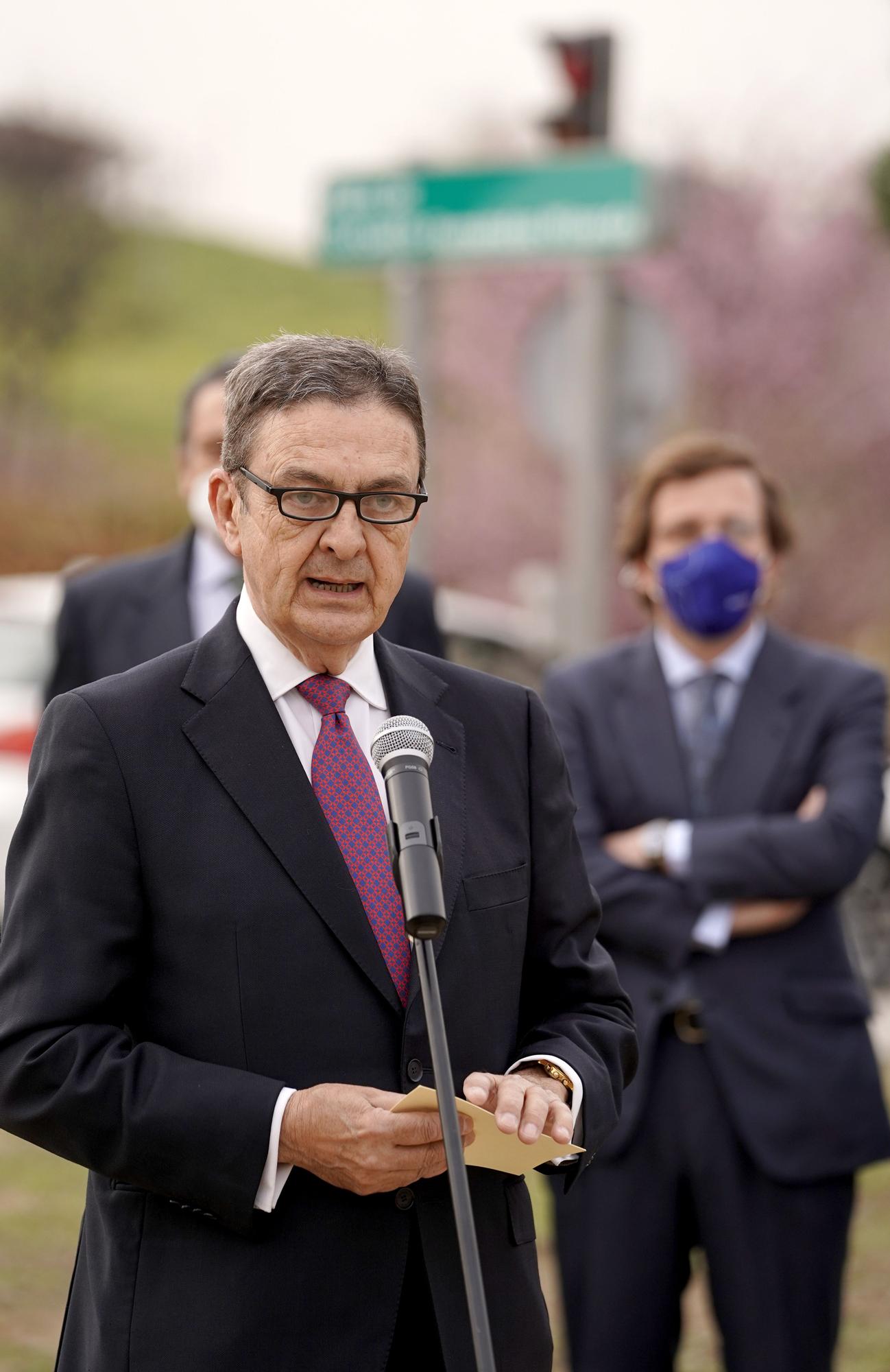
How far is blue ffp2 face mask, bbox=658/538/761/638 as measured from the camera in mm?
4098

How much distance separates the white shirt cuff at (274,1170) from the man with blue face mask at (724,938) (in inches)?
65.8

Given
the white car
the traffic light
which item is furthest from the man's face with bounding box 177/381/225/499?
the traffic light

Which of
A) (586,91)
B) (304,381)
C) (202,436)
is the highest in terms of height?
(586,91)

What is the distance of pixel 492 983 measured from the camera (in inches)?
98.3

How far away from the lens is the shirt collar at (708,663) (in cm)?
421

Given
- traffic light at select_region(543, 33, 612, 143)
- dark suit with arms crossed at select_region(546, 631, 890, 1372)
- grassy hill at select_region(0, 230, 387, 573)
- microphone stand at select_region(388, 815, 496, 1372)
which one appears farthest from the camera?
grassy hill at select_region(0, 230, 387, 573)

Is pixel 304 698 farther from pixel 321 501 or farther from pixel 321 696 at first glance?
pixel 321 501

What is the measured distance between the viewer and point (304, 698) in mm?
2537

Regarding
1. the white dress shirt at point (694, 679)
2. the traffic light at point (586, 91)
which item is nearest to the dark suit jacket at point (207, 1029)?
the white dress shirt at point (694, 679)

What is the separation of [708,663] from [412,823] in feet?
7.33

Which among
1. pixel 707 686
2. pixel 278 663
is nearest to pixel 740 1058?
pixel 707 686

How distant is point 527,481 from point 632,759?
16.5m

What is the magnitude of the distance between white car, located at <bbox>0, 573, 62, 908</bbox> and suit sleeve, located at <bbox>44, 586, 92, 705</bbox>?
3.43 meters

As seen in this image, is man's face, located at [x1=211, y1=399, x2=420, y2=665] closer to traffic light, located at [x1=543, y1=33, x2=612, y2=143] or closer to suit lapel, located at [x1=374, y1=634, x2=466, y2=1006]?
suit lapel, located at [x1=374, y1=634, x2=466, y2=1006]
